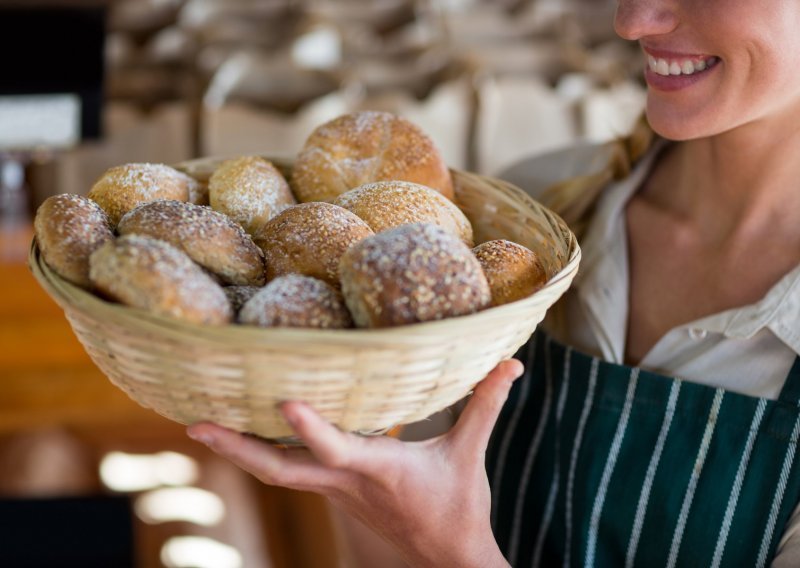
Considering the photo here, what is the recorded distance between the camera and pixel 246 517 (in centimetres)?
180

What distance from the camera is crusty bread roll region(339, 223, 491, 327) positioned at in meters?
0.72

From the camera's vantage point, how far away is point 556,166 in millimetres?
1406

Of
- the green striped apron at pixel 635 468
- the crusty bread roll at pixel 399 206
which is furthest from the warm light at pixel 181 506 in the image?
the crusty bread roll at pixel 399 206

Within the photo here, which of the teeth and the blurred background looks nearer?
the teeth

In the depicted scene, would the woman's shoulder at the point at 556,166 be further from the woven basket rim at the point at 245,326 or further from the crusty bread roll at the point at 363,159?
the woven basket rim at the point at 245,326

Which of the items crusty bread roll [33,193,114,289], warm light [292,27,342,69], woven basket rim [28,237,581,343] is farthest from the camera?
warm light [292,27,342,69]

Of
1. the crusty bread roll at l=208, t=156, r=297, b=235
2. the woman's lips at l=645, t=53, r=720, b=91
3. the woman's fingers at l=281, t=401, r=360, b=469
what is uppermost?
the woman's lips at l=645, t=53, r=720, b=91

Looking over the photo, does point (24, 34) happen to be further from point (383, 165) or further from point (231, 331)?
point (231, 331)

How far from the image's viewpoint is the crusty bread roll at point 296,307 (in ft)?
2.31

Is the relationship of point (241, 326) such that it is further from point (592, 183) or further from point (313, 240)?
point (592, 183)

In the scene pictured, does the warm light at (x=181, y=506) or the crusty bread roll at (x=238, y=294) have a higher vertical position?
the crusty bread roll at (x=238, y=294)

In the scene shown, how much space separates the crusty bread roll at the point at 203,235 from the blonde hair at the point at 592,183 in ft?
1.90

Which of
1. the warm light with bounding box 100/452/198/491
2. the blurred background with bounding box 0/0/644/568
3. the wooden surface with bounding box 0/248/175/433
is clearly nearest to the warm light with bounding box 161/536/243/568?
the blurred background with bounding box 0/0/644/568

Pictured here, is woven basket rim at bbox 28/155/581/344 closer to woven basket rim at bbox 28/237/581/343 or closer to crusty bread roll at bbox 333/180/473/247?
woven basket rim at bbox 28/237/581/343
